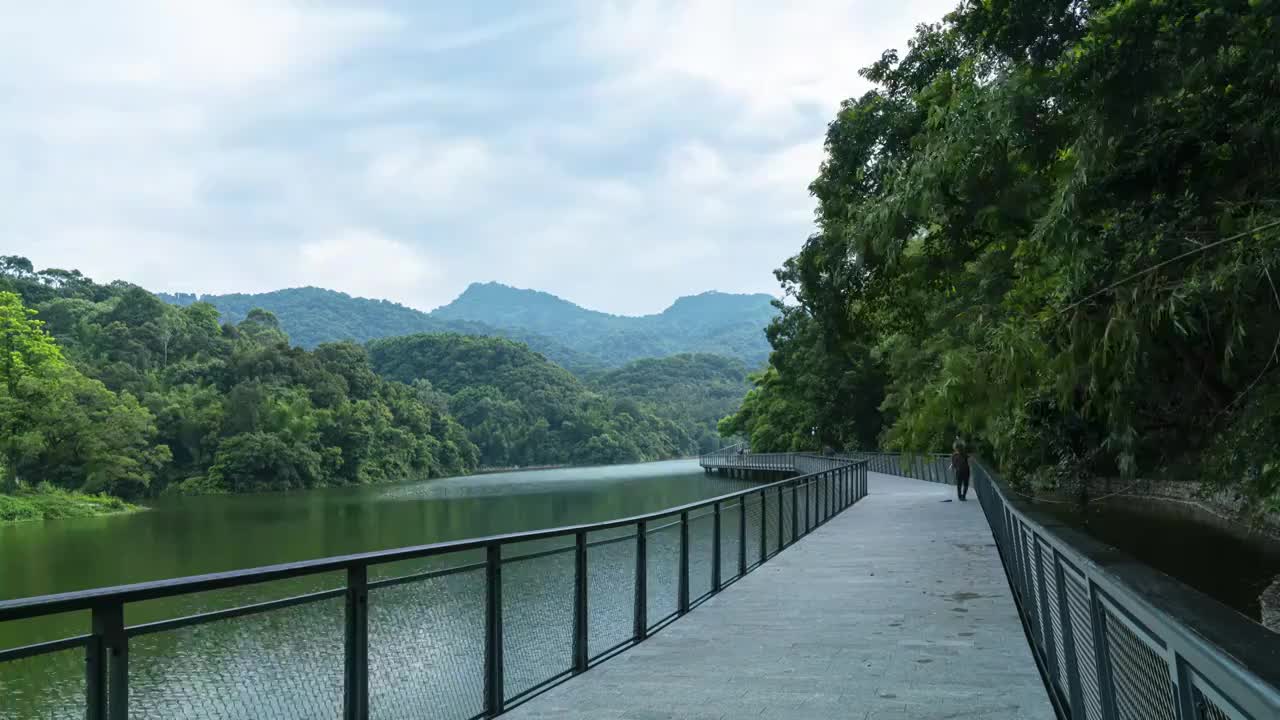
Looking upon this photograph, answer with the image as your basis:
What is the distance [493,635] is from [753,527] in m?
8.61

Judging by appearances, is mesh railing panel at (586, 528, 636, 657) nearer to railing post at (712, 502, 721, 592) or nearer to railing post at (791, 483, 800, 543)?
railing post at (712, 502, 721, 592)

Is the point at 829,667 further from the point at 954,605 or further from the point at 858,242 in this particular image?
the point at 858,242

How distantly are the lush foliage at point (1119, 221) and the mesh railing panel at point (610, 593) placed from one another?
150 inches

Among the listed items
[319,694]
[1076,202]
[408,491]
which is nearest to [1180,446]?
Answer: [1076,202]

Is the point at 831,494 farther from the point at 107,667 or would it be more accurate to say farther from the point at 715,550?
the point at 107,667

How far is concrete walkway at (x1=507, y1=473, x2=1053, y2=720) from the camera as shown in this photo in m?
6.64

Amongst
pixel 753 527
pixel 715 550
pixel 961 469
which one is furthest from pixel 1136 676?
pixel 961 469

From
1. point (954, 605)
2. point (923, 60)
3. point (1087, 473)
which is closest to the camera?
point (954, 605)

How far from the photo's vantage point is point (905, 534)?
19.0 m

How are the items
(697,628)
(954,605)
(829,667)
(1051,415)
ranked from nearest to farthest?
(829,667) < (697,628) < (954,605) < (1051,415)

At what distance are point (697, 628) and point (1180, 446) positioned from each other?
26.5 feet

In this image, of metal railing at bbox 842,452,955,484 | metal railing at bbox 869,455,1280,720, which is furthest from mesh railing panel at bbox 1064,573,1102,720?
metal railing at bbox 842,452,955,484

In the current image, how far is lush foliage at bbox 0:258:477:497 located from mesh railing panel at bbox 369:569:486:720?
200 feet

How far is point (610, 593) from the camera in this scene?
8.79 m
